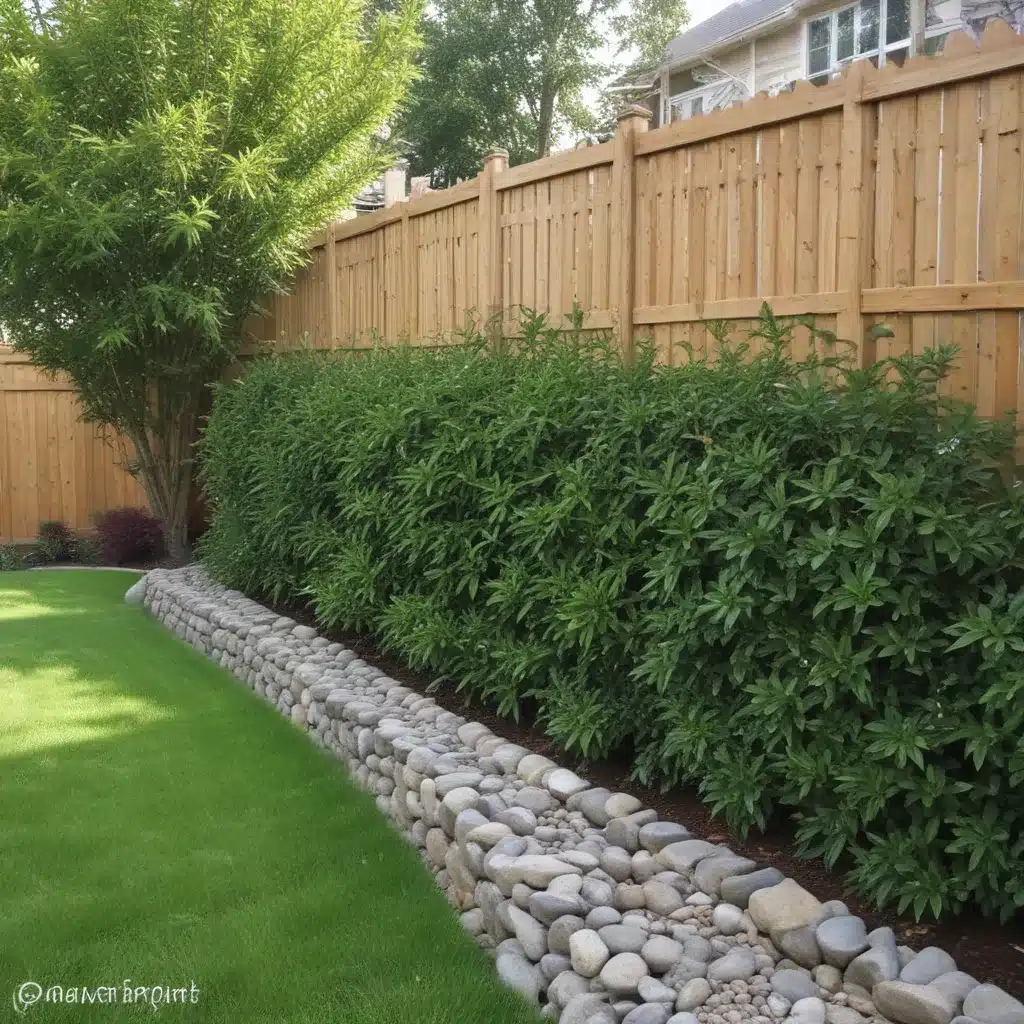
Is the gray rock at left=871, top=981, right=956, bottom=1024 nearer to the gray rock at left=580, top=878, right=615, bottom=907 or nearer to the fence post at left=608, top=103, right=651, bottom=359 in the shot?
the gray rock at left=580, top=878, right=615, bottom=907

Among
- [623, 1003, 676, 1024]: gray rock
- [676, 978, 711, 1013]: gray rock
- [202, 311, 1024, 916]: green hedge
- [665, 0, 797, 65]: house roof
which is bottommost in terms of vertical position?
[623, 1003, 676, 1024]: gray rock

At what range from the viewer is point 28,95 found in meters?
7.81

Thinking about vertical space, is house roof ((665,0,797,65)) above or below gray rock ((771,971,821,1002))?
above

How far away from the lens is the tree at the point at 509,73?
23.8m

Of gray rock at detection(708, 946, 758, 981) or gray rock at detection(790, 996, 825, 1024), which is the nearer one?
gray rock at detection(790, 996, 825, 1024)

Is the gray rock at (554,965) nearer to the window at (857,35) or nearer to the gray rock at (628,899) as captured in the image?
the gray rock at (628,899)

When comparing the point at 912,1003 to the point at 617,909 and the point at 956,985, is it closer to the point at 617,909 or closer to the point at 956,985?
the point at 956,985

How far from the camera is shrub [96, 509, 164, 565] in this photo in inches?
407

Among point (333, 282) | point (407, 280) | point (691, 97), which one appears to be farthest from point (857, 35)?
point (407, 280)

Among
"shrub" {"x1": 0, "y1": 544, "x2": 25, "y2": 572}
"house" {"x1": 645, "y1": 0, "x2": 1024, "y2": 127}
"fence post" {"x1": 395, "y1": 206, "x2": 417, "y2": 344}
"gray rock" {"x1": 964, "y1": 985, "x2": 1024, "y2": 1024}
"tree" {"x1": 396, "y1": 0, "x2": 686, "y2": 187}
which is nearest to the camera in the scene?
"gray rock" {"x1": 964, "y1": 985, "x2": 1024, "y2": 1024}

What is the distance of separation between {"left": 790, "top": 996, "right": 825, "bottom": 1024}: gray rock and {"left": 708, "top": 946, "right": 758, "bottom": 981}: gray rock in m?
0.17

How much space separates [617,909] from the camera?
2969 millimetres

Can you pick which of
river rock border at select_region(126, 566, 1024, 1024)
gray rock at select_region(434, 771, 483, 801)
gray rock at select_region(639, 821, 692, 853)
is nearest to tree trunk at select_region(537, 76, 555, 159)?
river rock border at select_region(126, 566, 1024, 1024)

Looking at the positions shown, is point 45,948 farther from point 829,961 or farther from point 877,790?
point 877,790
